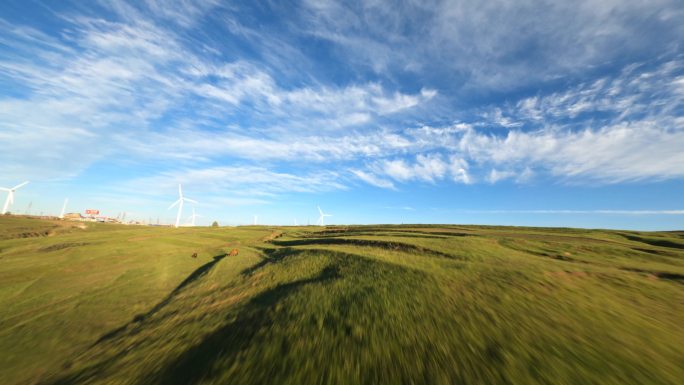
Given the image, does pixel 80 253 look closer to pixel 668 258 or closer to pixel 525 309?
pixel 525 309

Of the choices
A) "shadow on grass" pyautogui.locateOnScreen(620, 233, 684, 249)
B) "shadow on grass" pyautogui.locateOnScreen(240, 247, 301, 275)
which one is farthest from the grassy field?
"shadow on grass" pyautogui.locateOnScreen(620, 233, 684, 249)

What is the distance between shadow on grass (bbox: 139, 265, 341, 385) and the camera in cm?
843

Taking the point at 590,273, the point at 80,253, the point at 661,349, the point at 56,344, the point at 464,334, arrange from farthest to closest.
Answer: the point at 80,253
the point at 590,273
the point at 56,344
the point at 464,334
the point at 661,349

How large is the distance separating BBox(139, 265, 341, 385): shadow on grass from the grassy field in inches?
2.5

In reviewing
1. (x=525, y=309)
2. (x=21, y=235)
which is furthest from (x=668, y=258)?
(x=21, y=235)

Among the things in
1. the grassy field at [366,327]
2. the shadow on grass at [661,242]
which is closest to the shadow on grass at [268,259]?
the grassy field at [366,327]

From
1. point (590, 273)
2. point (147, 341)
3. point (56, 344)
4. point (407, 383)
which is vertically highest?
point (590, 273)

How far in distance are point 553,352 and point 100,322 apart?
82.4ft

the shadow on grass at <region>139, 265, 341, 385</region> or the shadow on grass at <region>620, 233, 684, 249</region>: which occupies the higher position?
the shadow on grass at <region>620, 233, 684, 249</region>

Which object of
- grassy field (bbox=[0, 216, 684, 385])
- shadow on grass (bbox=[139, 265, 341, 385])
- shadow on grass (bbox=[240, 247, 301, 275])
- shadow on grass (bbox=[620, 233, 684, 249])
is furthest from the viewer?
shadow on grass (bbox=[620, 233, 684, 249])

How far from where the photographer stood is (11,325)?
18.7m

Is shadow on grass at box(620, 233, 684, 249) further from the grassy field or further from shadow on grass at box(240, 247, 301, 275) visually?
shadow on grass at box(240, 247, 301, 275)

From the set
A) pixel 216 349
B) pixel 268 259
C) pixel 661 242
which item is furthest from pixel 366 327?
pixel 661 242

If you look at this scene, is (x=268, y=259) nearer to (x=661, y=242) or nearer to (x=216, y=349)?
(x=216, y=349)
